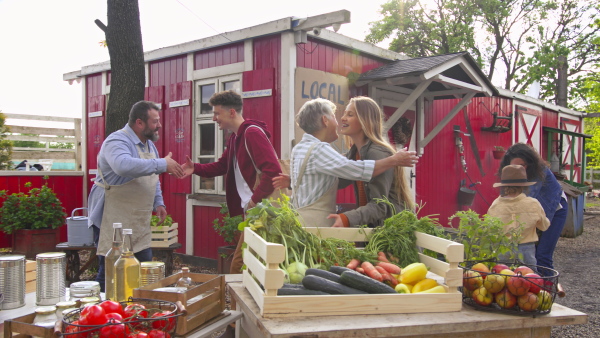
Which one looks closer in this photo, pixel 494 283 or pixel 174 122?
pixel 494 283

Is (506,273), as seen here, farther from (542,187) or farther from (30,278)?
(542,187)

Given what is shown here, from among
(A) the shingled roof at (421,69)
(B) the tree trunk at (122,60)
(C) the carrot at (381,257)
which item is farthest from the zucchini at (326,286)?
(A) the shingled roof at (421,69)

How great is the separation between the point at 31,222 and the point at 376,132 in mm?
6535

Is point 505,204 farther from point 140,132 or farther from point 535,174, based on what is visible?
point 140,132

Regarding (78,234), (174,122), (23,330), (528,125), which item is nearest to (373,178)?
(23,330)

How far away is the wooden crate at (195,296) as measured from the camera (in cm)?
180

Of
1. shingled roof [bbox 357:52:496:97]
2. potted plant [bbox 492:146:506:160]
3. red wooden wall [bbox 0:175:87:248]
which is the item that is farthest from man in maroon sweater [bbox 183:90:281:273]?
potted plant [bbox 492:146:506:160]

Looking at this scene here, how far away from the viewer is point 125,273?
80.4 inches

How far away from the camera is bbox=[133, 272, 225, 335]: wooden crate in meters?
1.80

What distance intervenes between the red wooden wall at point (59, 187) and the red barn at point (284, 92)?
1.12 ft

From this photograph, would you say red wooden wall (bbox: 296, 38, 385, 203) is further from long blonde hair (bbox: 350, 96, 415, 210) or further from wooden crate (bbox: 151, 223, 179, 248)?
long blonde hair (bbox: 350, 96, 415, 210)

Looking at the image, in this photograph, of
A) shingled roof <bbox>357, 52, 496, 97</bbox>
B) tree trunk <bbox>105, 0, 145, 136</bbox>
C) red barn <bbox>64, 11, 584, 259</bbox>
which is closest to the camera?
tree trunk <bbox>105, 0, 145, 136</bbox>

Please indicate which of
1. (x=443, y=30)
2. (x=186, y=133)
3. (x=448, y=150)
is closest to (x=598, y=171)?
(x=443, y=30)

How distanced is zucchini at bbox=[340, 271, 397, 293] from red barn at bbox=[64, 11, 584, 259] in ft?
13.7
